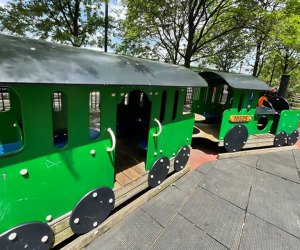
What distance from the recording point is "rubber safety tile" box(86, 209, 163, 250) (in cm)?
301

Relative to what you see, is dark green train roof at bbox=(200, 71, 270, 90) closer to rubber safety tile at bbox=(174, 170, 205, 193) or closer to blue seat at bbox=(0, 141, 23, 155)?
rubber safety tile at bbox=(174, 170, 205, 193)

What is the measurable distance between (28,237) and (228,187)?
13.5ft

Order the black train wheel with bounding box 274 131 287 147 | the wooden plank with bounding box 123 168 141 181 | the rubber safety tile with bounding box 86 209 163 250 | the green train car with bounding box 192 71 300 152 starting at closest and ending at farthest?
1. the rubber safety tile with bounding box 86 209 163 250
2. the wooden plank with bounding box 123 168 141 181
3. the green train car with bounding box 192 71 300 152
4. the black train wheel with bounding box 274 131 287 147

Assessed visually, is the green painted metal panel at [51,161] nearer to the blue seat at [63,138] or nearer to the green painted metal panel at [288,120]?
the blue seat at [63,138]

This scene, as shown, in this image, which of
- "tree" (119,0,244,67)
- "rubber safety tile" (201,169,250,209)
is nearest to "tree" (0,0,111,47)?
"tree" (119,0,244,67)

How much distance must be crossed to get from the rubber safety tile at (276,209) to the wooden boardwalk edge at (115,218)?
1792 mm

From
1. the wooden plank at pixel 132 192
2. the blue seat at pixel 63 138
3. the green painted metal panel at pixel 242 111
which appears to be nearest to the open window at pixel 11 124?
the blue seat at pixel 63 138

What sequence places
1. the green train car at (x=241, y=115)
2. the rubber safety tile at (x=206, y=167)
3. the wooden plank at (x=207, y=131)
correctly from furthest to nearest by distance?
1. the wooden plank at (x=207, y=131)
2. the green train car at (x=241, y=115)
3. the rubber safety tile at (x=206, y=167)

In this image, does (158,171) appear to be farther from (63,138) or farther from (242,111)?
(242,111)

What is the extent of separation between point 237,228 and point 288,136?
5714mm

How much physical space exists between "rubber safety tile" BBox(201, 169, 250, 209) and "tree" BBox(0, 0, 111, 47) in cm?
774

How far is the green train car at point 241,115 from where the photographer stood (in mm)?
6082

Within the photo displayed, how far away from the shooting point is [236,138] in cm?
639

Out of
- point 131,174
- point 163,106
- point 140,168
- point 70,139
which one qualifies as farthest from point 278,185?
point 70,139
